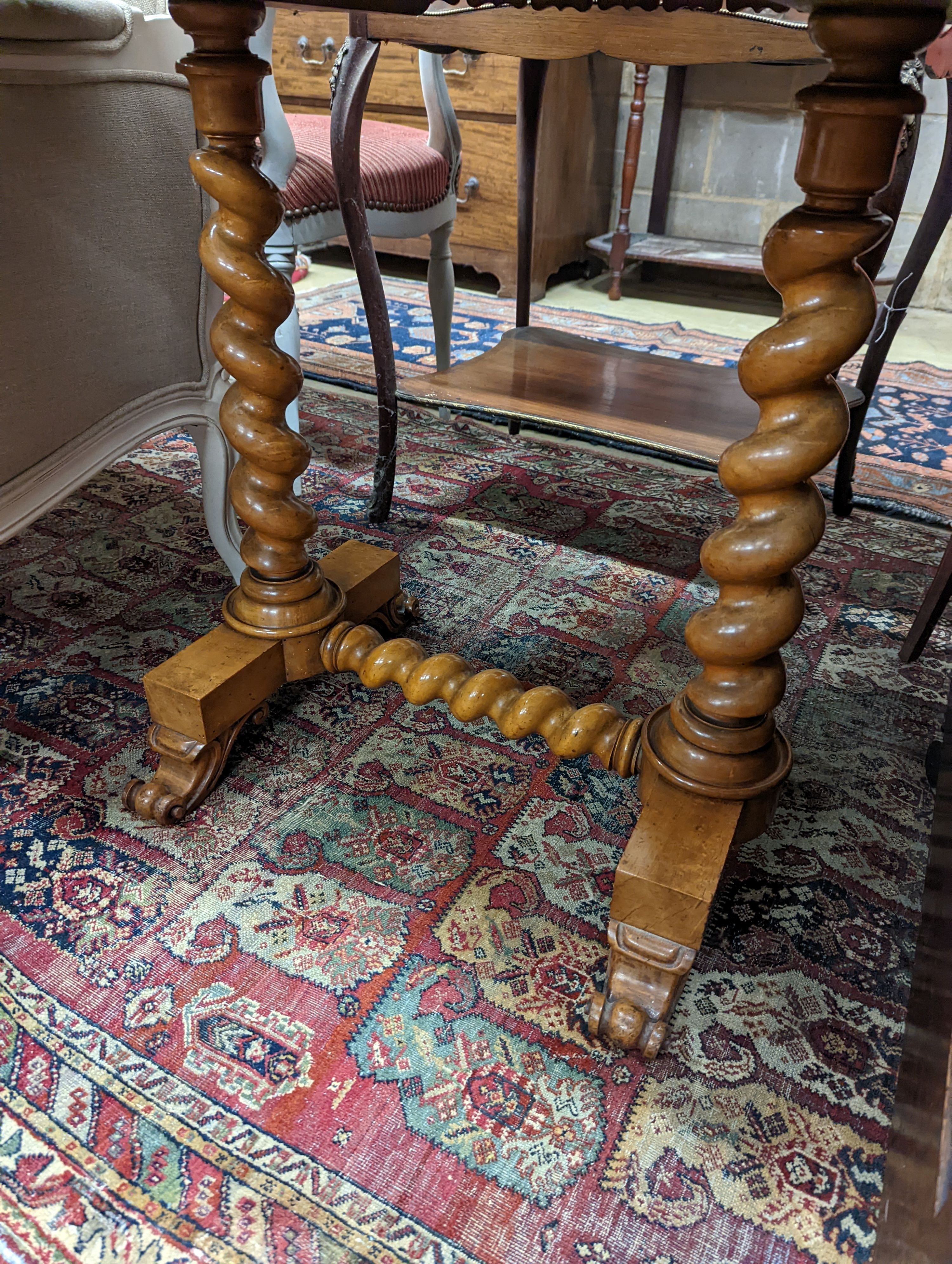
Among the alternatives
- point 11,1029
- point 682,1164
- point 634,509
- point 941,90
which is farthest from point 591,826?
point 941,90

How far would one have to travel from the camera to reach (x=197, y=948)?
87 cm

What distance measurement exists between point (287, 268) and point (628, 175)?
7.13 feet

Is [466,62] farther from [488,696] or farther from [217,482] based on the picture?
[488,696]

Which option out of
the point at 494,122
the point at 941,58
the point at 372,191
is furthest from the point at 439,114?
the point at 494,122

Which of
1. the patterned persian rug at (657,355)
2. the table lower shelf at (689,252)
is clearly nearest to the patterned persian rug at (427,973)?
the patterned persian rug at (657,355)

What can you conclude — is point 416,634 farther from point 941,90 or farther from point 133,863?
point 941,90

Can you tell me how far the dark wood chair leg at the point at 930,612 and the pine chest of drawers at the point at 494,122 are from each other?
2334 millimetres

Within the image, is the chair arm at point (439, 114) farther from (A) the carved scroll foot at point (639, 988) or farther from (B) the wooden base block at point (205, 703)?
(A) the carved scroll foot at point (639, 988)

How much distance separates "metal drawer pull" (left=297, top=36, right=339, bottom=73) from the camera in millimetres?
Result: 3371

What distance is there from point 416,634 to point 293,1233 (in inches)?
33.8

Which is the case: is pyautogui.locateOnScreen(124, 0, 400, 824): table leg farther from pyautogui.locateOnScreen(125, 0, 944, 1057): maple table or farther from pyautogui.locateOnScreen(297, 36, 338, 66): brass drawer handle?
pyautogui.locateOnScreen(297, 36, 338, 66): brass drawer handle

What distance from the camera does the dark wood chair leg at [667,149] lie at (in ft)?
11.4

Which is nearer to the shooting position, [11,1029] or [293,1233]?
[293,1233]

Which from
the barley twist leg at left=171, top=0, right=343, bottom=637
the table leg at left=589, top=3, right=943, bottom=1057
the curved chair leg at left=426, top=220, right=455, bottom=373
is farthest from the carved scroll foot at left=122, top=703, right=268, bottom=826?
the curved chair leg at left=426, top=220, right=455, bottom=373
